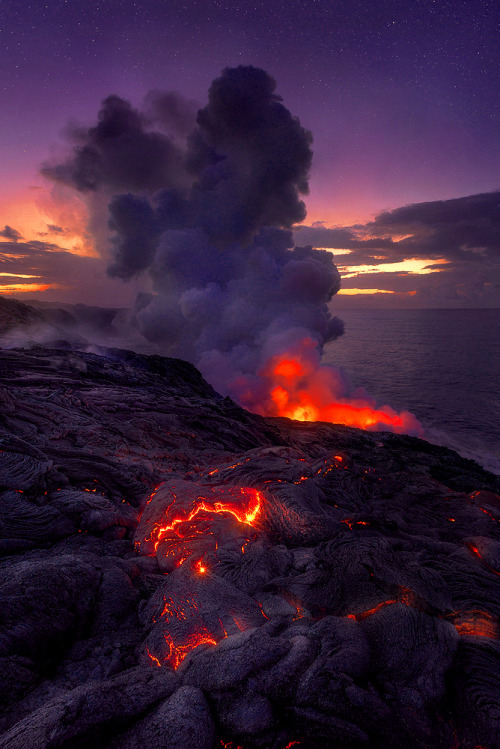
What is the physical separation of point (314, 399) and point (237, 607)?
64276 millimetres

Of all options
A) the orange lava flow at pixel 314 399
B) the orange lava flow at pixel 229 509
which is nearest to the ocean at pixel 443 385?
the orange lava flow at pixel 314 399

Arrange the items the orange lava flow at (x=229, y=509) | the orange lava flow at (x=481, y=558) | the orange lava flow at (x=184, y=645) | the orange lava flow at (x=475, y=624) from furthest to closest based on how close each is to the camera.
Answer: the orange lava flow at (x=229, y=509) → the orange lava flow at (x=481, y=558) → the orange lava flow at (x=475, y=624) → the orange lava flow at (x=184, y=645)

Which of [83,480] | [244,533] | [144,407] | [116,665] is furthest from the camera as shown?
[144,407]

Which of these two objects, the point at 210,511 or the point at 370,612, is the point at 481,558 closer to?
the point at 370,612

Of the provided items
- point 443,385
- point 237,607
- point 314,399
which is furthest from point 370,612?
point 443,385

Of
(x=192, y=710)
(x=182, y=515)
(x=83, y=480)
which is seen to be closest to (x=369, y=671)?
(x=192, y=710)

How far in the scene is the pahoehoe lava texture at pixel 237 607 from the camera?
12.9 ft

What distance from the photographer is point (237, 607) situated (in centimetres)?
614

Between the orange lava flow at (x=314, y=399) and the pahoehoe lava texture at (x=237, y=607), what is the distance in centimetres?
4816

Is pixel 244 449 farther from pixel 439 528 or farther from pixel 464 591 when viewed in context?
pixel 464 591

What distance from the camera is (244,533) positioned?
9.36 m

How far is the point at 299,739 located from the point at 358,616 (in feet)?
8.34

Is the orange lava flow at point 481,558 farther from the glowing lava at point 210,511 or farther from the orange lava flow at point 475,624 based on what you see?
the glowing lava at point 210,511

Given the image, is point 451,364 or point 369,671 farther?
point 451,364
